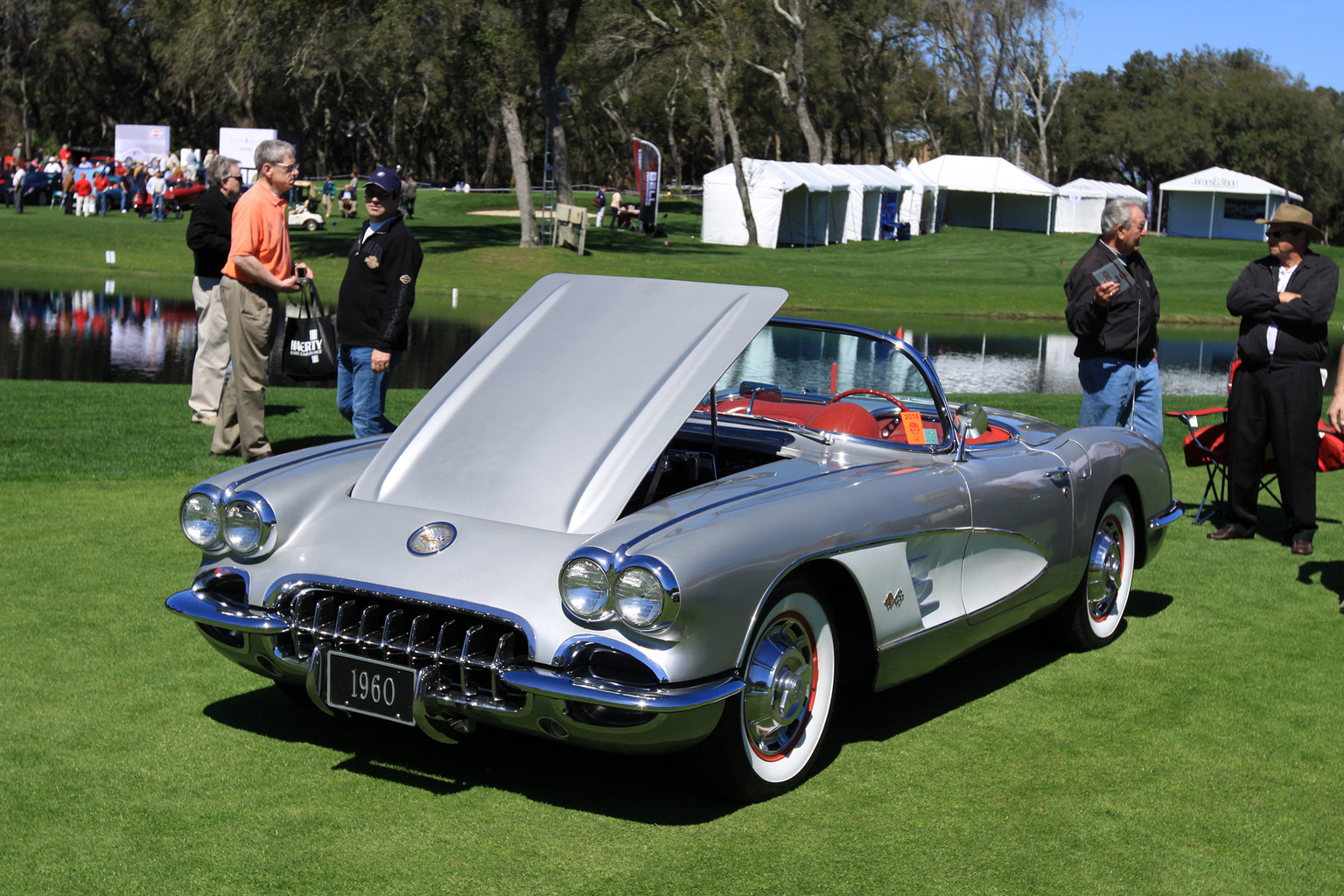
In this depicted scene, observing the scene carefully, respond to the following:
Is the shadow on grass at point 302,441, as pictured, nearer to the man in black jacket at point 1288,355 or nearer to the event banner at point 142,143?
the man in black jacket at point 1288,355

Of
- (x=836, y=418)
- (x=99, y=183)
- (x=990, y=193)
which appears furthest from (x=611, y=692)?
(x=990, y=193)

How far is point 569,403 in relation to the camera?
4.38 meters

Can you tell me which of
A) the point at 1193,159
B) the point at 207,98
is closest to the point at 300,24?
the point at 207,98

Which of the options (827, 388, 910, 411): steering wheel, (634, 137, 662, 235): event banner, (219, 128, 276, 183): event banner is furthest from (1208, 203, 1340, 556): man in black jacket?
(219, 128, 276, 183): event banner

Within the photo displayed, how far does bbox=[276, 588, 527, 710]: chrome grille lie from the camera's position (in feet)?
11.8

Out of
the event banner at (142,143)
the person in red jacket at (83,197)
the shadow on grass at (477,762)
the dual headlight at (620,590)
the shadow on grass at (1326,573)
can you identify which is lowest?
the shadow on grass at (477,762)

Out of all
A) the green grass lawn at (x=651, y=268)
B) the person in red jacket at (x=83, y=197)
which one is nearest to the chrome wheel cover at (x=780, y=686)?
the green grass lawn at (x=651, y=268)

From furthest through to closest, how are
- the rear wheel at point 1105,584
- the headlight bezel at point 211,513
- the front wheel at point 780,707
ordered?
1. the rear wheel at point 1105,584
2. the headlight bezel at point 211,513
3. the front wheel at point 780,707

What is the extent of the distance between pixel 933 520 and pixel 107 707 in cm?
291

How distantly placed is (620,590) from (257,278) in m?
5.21

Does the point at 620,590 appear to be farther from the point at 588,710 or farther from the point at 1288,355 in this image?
the point at 1288,355

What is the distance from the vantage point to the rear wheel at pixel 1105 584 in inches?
223

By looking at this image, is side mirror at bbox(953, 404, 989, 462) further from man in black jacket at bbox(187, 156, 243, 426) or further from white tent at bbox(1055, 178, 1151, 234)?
white tent at bbox(1055, 178, 1151, 234)

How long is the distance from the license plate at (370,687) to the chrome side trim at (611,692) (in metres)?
0.33
